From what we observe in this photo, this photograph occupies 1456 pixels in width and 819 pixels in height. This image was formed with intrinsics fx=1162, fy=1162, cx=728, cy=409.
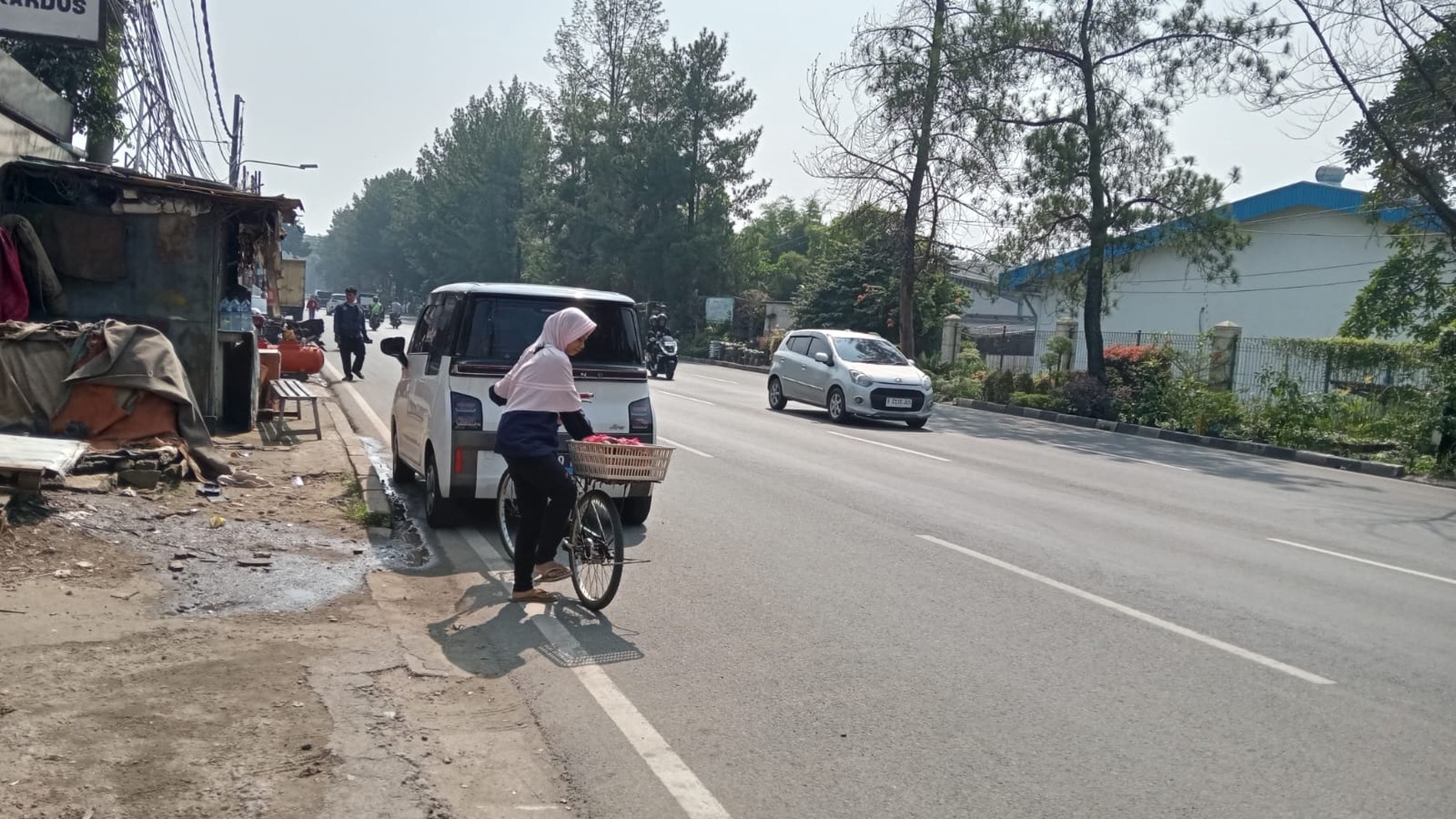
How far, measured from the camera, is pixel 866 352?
72.2 feet

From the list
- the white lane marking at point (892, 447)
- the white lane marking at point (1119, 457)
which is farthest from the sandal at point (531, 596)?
the white lane marking at point (1119, 457)

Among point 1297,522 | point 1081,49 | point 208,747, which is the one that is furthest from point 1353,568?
point 1081,49

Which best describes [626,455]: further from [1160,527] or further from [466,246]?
[466,246]

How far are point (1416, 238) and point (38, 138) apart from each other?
93.5 ft

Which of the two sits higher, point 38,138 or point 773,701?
point 38,138

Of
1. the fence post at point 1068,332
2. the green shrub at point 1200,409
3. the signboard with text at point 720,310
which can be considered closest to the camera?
the green shrub at point 1200,409

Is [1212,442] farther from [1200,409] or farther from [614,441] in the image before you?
[614,441]

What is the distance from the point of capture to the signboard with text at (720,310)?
174ft

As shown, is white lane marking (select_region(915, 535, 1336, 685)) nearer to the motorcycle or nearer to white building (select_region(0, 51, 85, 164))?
white building (select_region(0, 51, 85, 164))

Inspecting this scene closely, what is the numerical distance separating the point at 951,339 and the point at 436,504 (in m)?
29.9

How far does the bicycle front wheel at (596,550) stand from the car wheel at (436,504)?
229 cm

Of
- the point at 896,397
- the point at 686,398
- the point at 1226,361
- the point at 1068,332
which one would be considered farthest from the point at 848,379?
the point at 1068,332

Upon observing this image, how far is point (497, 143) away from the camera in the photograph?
79250 millimetres

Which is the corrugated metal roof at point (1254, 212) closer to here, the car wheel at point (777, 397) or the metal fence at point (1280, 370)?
the metal fence at point (1280, 370)
